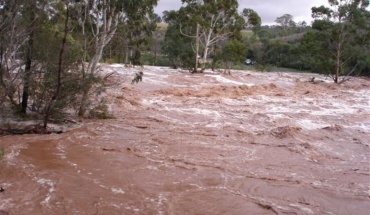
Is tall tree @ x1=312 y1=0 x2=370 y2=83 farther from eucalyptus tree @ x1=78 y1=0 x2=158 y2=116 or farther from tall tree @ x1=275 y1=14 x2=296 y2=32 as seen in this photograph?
tall tree @ x1=275 y1=14 x2=296 y2=32

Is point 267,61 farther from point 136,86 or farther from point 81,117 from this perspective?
point 81,117

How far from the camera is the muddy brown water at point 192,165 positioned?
20.7ft

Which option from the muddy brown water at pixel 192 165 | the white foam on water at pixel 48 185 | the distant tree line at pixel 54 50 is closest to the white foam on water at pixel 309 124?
the muddy brown water at pixel 192 165

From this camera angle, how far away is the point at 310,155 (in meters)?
9.68

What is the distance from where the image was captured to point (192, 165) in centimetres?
843

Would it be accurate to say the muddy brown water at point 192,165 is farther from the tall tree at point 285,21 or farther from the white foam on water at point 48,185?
the tall tree at point 285,21

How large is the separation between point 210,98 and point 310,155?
1059 centimetres

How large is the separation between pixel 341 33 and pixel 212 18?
9963mm

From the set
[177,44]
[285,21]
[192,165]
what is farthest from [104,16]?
[285,21]

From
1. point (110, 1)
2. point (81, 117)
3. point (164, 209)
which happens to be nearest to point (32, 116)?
point (81, 117)

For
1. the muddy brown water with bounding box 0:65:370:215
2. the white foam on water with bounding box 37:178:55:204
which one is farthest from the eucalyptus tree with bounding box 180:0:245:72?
the white foam on water with bounding box 37:178:55:204

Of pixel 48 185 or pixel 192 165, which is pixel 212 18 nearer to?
pixel 192 165

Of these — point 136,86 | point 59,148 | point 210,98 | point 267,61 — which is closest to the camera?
point 59,148

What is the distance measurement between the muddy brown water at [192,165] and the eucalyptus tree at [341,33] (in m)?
16.4
